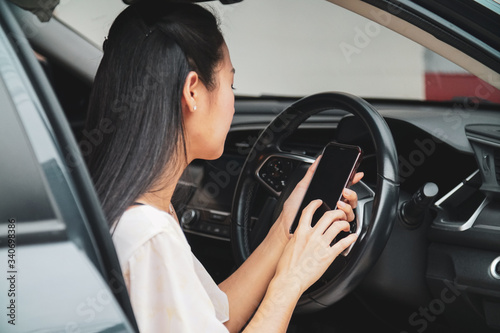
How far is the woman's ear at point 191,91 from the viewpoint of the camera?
1.06m

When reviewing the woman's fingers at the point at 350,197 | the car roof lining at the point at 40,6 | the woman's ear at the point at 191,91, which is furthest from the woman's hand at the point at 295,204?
the car roof lining at the point at 40,6

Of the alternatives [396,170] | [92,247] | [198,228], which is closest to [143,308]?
[92,247]

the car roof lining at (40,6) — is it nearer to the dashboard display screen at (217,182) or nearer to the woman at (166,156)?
the woman at (166,156)

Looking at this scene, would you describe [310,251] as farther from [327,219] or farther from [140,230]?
[140,230]

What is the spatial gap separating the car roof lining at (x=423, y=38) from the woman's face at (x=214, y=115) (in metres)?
0.27

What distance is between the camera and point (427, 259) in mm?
1472

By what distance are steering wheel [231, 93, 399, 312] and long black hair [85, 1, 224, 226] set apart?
41 centimetres

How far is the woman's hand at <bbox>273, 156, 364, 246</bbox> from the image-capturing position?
128 cm

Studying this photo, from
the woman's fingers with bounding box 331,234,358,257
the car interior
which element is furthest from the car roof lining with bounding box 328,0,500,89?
the woman's fingers with bounding box 331,234,358,257

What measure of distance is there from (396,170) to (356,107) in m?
0.19

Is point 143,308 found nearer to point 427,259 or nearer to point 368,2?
point 368,2

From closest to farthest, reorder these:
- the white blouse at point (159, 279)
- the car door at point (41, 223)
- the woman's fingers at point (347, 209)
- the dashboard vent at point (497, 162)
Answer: the car door at point (41, 223) → the white blouse at point (159, 279) → the woman's fingers at point (347, 209) → the dashboard vent at point (497, 162)

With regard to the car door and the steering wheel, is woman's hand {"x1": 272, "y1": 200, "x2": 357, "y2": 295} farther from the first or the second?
the car door

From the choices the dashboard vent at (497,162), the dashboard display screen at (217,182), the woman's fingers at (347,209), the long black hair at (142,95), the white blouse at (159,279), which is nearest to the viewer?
the white blouse at (159,279)
